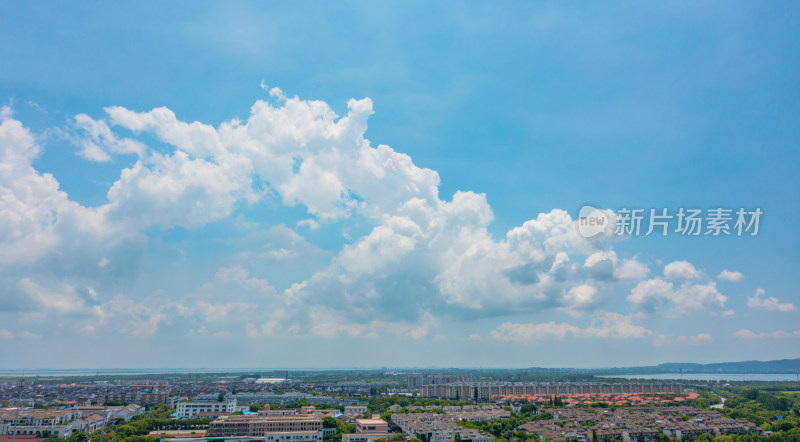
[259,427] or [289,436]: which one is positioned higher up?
[259,427]

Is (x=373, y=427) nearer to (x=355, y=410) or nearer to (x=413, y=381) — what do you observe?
(x=355, y=410)

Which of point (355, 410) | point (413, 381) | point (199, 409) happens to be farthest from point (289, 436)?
point (413, 381)

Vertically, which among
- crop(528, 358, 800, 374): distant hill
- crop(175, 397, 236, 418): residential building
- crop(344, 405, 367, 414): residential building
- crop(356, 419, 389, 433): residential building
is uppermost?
crop(356, 419, 389, 433): residential building

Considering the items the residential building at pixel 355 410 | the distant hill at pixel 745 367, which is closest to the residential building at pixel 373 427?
the residential building at pixel 355 410

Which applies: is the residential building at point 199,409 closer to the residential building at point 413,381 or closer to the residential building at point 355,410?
the residential building at point 355,410

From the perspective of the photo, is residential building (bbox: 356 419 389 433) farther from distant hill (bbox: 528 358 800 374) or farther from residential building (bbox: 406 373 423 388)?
distant hill (bbox: 528 358 800 374)

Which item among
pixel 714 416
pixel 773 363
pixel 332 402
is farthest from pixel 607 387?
pixel 773 363

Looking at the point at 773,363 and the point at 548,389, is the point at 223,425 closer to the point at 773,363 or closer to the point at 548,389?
the point at 548,389

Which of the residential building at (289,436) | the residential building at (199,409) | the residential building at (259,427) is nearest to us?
the residential building at (289,436)

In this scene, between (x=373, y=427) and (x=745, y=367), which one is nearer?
(x=373, y=427)

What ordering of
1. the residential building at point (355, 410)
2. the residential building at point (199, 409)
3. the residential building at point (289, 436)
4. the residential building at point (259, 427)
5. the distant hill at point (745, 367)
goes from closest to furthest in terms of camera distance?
the residential building at point (289, 436), the residential building at point (259, 427), the residential building at point (199, 409), the residential building at point (355, 410), the distant hill at point (745, 367)

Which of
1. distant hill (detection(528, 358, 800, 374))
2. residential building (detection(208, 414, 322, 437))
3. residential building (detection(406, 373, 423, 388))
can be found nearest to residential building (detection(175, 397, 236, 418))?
residential building (detection(208, 414, 322, 437))
